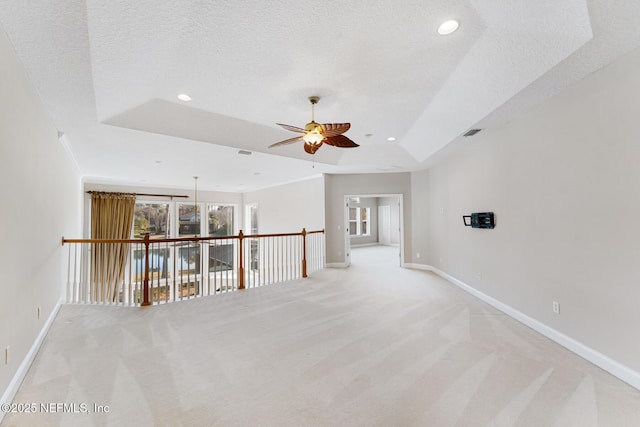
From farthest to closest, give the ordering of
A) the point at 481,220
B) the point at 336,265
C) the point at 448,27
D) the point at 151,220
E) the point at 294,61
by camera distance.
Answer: the point at 151,220 → the point at 336,265 → the point at 481,220 → the point at 294,61 → the point at 448,27

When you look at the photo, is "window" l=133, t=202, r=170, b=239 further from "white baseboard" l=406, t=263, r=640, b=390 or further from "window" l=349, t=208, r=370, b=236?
"white baseboard" l=406, t=263, r=640, b=390

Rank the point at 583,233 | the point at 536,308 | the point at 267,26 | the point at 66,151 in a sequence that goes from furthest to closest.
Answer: the point at 66,151 → the point at 536,308 → the point at 583,233 → the point at 267,26

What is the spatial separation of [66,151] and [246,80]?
3737 mm

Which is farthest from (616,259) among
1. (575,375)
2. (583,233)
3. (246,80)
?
(246,80)

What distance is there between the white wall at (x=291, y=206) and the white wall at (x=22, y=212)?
505 centimetres

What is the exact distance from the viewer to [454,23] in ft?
6.31

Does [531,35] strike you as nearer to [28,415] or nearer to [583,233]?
[583,233]

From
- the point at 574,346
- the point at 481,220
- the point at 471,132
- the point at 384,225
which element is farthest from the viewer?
the point at 384,225

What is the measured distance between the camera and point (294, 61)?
7.71 ft

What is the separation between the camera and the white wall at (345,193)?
6.64m

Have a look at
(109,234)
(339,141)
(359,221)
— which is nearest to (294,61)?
(339,141)

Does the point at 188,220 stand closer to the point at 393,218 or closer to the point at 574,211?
the point at 393,218

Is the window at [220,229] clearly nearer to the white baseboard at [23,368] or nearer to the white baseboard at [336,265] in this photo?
the white baseboard at [336,265]

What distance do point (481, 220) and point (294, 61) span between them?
3.48m
